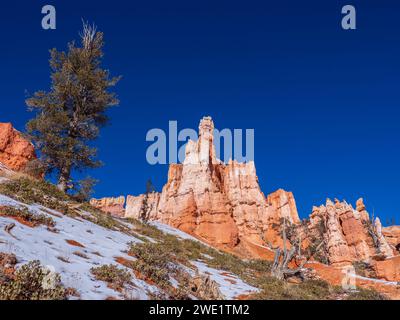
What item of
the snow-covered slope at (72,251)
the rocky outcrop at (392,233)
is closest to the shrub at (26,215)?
the snow-covered slope at (72,251)

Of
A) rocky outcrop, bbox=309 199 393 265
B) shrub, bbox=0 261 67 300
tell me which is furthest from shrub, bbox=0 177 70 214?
rocky outcrop, bbox=309 199 393 265

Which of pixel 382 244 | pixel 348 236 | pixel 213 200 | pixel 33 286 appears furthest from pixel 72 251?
pixel 348 236

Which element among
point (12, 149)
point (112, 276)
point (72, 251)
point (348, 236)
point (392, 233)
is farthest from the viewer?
point (392, 233)

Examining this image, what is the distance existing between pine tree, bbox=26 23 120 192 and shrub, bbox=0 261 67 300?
47.2 ft

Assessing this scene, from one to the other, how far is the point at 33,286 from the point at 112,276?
2.25 meters

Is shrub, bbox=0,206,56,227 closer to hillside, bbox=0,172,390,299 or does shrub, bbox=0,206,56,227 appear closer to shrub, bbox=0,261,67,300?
hillside, bbox=0,172,390,299

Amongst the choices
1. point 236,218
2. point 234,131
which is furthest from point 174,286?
point 236,218

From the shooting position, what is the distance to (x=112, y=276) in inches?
299

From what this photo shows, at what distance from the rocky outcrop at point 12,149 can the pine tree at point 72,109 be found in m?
10.7

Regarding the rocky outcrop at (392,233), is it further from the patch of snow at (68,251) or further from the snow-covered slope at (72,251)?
the patch of snow at (68,251)

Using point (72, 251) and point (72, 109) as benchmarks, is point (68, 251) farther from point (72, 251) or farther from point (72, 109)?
point (72, 109)
